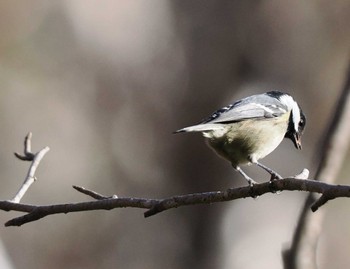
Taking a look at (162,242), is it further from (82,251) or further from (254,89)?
(254,89)

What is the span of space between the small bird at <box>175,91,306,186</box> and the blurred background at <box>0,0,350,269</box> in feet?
9.26

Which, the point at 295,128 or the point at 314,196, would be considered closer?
the point at 314,196

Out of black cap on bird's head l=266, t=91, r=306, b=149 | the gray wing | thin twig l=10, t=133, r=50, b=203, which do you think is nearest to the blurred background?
black cap on bird's head l=266, t=91, r=306, b=149

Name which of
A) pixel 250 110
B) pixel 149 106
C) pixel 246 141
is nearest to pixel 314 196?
pixel 246 141

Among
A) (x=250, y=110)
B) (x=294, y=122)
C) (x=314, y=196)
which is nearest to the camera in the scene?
(x=314, y=196)

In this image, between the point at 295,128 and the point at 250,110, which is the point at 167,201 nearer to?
the point at 250,110

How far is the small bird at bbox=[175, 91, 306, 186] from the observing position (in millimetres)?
2809

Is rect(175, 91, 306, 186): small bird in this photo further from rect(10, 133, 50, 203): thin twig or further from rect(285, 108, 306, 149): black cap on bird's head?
rect(10, 133, 50, 203): thin twig

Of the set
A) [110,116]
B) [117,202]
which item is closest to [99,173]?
[110,116]

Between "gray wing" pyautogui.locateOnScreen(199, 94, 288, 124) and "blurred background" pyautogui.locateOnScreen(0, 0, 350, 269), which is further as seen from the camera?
"blurred background" pyautogui.locateOnScreen(0, 0, 350, 269)

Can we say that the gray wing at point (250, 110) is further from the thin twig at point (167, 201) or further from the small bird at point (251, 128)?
the thin twig at point (167, 201)

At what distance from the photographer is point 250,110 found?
3018 millimetres

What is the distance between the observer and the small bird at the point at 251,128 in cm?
281

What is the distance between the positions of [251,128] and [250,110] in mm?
116
